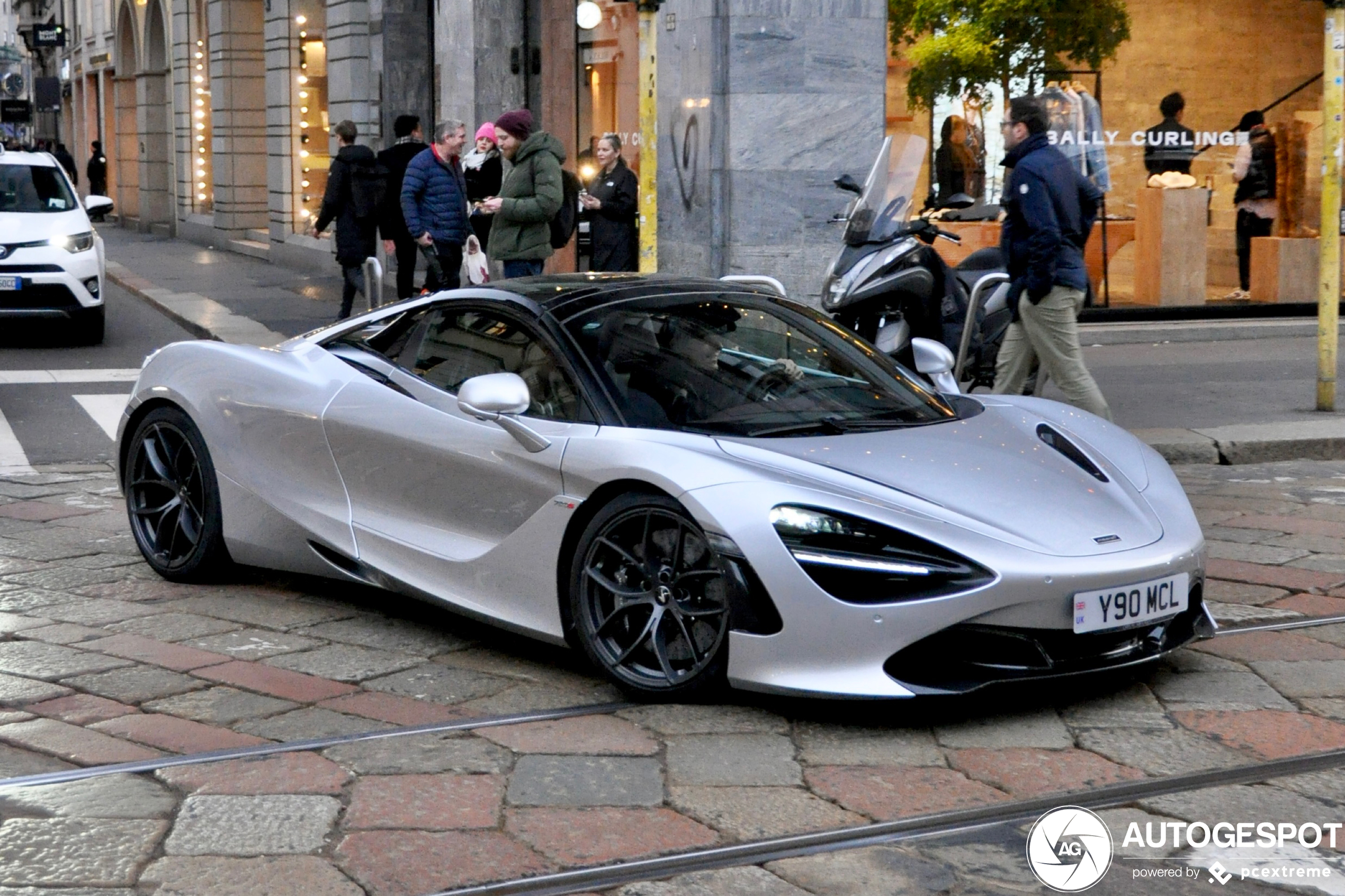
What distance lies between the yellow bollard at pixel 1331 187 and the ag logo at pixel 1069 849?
6.37 m

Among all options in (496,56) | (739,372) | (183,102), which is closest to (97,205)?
(496,56)

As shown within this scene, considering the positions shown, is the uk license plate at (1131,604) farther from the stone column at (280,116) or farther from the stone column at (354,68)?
the stone column at (280,116)

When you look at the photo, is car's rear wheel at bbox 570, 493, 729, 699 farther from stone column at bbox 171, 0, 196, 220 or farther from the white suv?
stone column at bbox 171, 0, 196, 220

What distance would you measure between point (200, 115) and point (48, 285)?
1829 centimetres

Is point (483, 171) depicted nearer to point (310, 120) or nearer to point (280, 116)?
point (310, 120)

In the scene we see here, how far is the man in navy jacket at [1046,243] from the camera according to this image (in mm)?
7727

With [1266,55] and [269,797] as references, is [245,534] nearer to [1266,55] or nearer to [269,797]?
[269,797]

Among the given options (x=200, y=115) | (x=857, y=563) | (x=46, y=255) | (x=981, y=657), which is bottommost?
Result: (x=981, y=657)

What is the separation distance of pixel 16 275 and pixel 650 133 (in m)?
7.16

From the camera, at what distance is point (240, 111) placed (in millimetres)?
28422

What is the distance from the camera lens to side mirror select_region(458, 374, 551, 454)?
4.80m

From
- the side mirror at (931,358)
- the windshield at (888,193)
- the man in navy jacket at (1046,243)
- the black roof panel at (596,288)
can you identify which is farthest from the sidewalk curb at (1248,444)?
the black roof panel at (596,288)

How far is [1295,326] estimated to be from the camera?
14.9 meters

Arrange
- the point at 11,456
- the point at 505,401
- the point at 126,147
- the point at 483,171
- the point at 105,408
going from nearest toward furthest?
1. the point at 505,401
2. the point at 11,456
3. the point at 105,408
4. the point at 483,171
5. the point at 126,147
